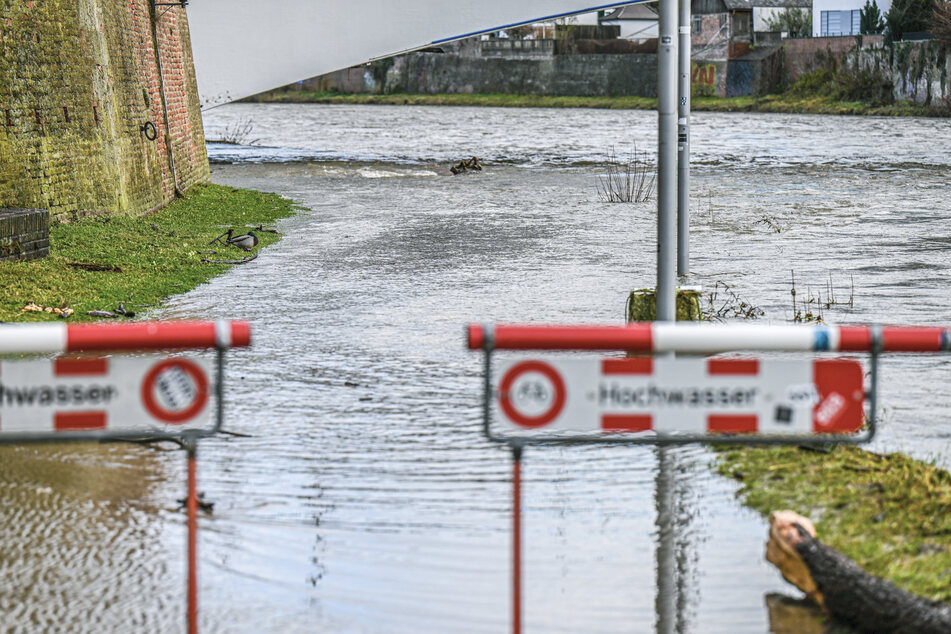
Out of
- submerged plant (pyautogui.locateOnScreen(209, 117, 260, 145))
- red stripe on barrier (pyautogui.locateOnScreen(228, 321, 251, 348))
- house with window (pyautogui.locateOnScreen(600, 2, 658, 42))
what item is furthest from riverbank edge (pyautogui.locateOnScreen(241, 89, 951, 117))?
red stripe on barrier (pyautogui.locateOnScreen(228, 321, 251, 348))

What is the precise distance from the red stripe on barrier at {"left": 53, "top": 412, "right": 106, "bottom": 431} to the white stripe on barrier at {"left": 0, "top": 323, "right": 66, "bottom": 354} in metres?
0.22

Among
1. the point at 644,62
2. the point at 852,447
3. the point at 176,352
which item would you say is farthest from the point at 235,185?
the point at 644,62

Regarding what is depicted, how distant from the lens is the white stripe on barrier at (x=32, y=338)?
13.6ft

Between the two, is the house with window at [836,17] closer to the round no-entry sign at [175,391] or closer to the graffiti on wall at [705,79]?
the graffiti on wall at [705,79]

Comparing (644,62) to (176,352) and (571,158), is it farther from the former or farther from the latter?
(176,352)

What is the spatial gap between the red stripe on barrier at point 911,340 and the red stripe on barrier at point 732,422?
48 cm

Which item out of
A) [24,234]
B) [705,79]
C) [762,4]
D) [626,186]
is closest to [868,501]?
[24,234]

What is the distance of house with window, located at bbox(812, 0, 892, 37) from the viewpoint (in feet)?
306

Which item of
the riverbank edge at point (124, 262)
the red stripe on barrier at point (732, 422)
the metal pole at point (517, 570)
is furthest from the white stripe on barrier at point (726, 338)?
the riverbank edge at point (124, 262)

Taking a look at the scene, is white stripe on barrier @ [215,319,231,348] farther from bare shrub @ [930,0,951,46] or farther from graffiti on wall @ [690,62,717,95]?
graffiti on wall @ [690,62,717,95]

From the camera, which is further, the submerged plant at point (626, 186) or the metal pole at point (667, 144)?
the submerged plant at point (626, 186)

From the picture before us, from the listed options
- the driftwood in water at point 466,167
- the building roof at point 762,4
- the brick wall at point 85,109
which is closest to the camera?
the brick wall at point 85,109

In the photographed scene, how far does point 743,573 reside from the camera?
5184 millimetres

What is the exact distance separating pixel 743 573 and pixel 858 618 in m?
0.67
